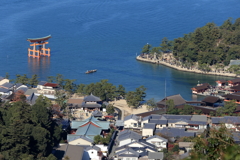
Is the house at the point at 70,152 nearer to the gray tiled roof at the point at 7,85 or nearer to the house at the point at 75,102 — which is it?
the house at the point at 75,102

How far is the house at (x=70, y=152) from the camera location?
1079cm

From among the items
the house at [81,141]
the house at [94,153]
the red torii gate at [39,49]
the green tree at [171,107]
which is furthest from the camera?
the red torii gate at [39,49]

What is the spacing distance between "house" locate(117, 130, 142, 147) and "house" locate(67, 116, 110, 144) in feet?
2.46

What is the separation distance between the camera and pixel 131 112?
15664 millimetres

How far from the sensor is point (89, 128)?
13.0 meters

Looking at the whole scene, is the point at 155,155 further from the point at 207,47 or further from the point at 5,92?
the point at 207,47

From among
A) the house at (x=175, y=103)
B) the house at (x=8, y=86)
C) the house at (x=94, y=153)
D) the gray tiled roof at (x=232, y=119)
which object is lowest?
the house at (x=94, y=153)

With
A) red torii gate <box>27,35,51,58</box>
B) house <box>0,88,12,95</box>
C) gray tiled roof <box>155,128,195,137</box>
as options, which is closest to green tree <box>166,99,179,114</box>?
gray tiled roof <box>155,128,195,137</box>

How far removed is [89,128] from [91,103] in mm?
3232

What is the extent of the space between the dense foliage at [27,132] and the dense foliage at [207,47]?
12.4 meters

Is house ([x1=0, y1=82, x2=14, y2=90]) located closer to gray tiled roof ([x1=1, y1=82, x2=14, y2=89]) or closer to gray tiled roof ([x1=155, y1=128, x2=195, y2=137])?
gray tiled roof ([x1=1, y1=82, x2=14, y2=89])

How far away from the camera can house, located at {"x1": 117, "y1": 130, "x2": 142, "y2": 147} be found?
1209 cm

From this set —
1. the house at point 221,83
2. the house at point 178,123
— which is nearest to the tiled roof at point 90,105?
the house at point 178,123

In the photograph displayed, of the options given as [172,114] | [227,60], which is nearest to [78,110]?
[172,114]
